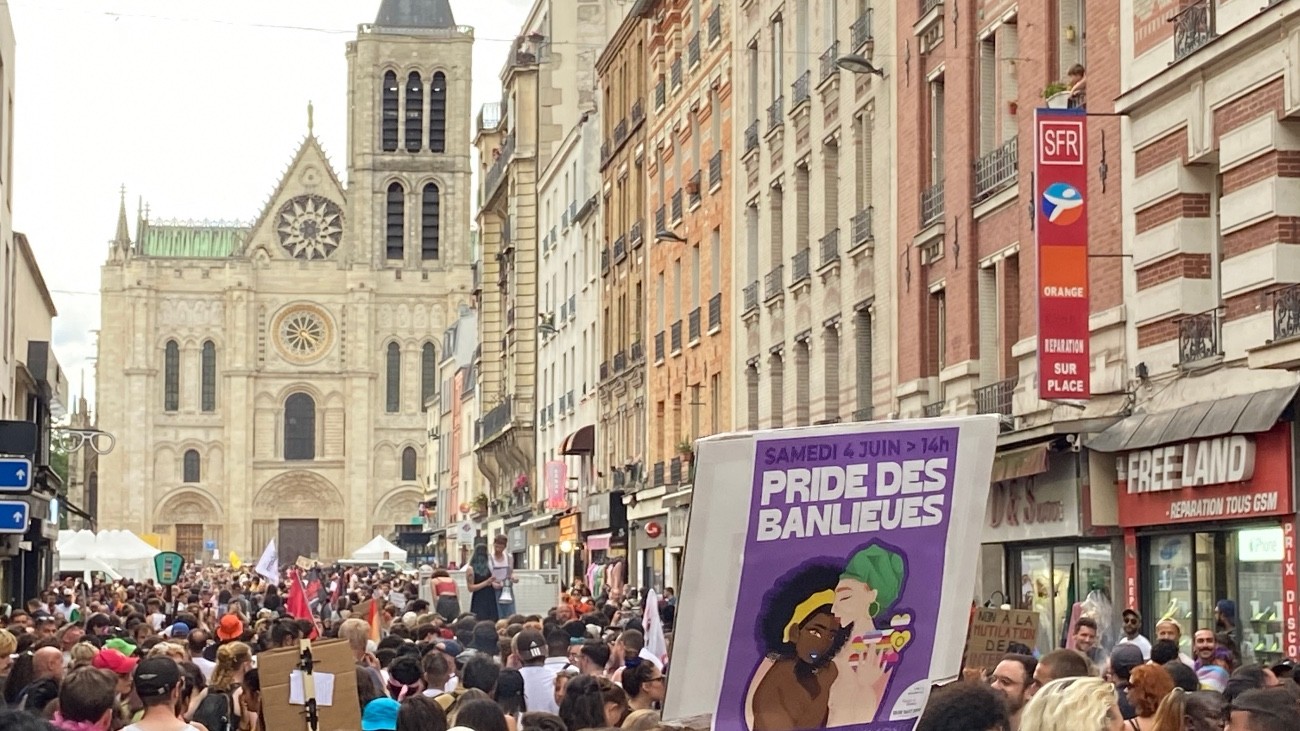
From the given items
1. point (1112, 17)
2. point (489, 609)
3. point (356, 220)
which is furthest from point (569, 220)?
point (356, 220)

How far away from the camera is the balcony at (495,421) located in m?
66.5

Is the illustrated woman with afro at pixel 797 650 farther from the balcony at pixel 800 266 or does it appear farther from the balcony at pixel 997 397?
the balcony at pixel 800 266

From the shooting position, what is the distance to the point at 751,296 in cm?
3616

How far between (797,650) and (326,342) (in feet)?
367

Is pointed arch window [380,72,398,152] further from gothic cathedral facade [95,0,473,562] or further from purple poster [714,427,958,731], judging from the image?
purple poster [714,427,958,731]

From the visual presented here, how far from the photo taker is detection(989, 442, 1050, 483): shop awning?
72.5 feet

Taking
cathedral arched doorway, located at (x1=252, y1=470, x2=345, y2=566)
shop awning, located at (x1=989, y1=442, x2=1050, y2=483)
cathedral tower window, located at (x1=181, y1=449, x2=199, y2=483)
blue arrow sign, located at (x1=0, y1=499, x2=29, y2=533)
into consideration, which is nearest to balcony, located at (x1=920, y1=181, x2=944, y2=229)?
shop awning, located at (x1=989, y1=442, x2=1050, y2=483)

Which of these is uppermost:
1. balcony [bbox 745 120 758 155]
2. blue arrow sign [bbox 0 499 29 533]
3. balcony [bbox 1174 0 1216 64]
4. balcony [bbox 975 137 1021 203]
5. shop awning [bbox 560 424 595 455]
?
balcony [bbox 745 120 758 155]

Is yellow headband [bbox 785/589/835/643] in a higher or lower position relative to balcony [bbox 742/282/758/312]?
lower

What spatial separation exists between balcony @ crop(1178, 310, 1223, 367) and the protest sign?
11857 mm

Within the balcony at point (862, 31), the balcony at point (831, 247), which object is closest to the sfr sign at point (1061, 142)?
the balcony at point (862, 31)

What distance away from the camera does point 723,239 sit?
3853 centimetres

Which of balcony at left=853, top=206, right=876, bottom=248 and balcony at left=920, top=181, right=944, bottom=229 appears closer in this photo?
balcony at left=920, top=181, right=944, bottom=229

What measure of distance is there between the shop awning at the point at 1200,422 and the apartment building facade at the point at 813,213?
306 inches
